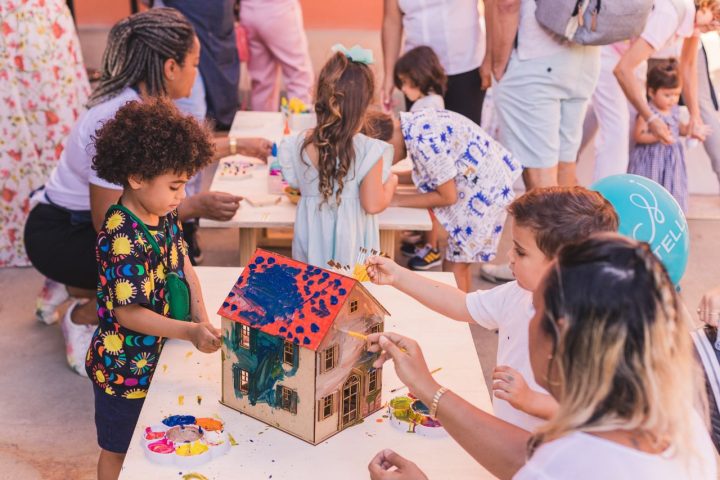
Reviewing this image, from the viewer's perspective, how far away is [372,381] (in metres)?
2.04

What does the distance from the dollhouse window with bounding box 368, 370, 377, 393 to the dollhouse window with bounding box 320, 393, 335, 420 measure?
13 cm

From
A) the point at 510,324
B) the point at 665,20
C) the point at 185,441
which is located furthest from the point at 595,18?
the point at 185,441

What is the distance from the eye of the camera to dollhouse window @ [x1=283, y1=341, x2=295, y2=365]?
1.88 m

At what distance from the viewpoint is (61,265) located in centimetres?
357

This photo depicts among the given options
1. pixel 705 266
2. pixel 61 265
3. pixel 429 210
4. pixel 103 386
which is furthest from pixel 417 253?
pixel 103 386

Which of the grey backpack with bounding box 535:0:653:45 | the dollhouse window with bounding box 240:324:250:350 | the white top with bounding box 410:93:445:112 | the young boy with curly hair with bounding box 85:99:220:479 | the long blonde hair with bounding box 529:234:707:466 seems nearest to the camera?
the long blonde hair with bounding box 529:234:707:466

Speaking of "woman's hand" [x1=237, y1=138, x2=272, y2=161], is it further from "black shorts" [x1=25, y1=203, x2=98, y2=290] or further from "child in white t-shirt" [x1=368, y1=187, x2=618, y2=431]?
"child in white t-shirt" [x1=368, y1=187, x2=618, y2=431]

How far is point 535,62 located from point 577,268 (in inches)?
118

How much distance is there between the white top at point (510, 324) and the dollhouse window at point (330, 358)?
1.40 ft

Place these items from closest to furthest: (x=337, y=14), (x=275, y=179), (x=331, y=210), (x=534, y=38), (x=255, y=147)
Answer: (x=331, y=210)
(x=275, y=179)
(x=255, y=147)
(x=534, y=38)
(x=337, y=14)

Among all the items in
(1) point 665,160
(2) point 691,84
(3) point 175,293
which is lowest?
(1) point 665,160

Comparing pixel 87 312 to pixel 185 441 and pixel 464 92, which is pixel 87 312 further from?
pixel 464 92

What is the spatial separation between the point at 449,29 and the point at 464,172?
3.44 ft

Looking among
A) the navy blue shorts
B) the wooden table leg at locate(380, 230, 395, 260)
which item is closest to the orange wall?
the wooden table leg at locate(380, 230, 395, 260)
